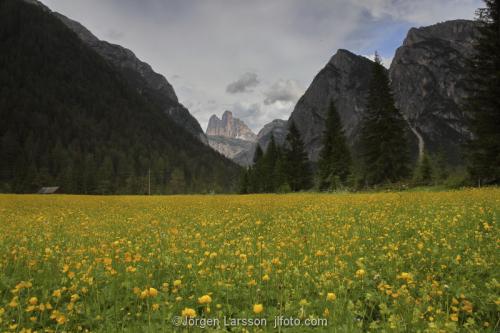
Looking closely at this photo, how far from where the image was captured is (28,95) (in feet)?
476

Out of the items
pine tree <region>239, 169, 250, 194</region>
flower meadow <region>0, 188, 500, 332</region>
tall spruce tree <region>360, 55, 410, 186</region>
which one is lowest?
flower meadow <region>0, 188, 500, 332</region>

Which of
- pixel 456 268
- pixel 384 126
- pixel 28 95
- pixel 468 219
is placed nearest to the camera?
pixel 456 268

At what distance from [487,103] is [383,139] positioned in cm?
1503

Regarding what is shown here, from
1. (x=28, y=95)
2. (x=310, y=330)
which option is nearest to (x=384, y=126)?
(x=310, y=330)

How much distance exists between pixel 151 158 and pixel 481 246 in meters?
149

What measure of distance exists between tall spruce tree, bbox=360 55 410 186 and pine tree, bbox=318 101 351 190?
9.95 feet

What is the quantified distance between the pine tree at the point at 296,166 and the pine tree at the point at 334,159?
8.57 m

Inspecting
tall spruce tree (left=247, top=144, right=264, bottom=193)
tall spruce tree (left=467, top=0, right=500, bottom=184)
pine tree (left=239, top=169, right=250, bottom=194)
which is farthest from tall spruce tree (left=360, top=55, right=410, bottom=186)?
pine tree (left=239, top=169, right=250, bottom=194)

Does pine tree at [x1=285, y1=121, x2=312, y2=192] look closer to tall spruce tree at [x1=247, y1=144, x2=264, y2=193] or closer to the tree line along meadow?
the tree line along meadow

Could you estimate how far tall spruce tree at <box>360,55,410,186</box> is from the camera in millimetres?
36250

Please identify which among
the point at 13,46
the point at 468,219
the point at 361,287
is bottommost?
the point at 361,287

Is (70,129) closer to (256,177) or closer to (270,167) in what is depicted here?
(256,177)

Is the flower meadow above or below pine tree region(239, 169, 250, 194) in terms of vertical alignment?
below

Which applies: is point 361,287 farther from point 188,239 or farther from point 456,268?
point 188,239
